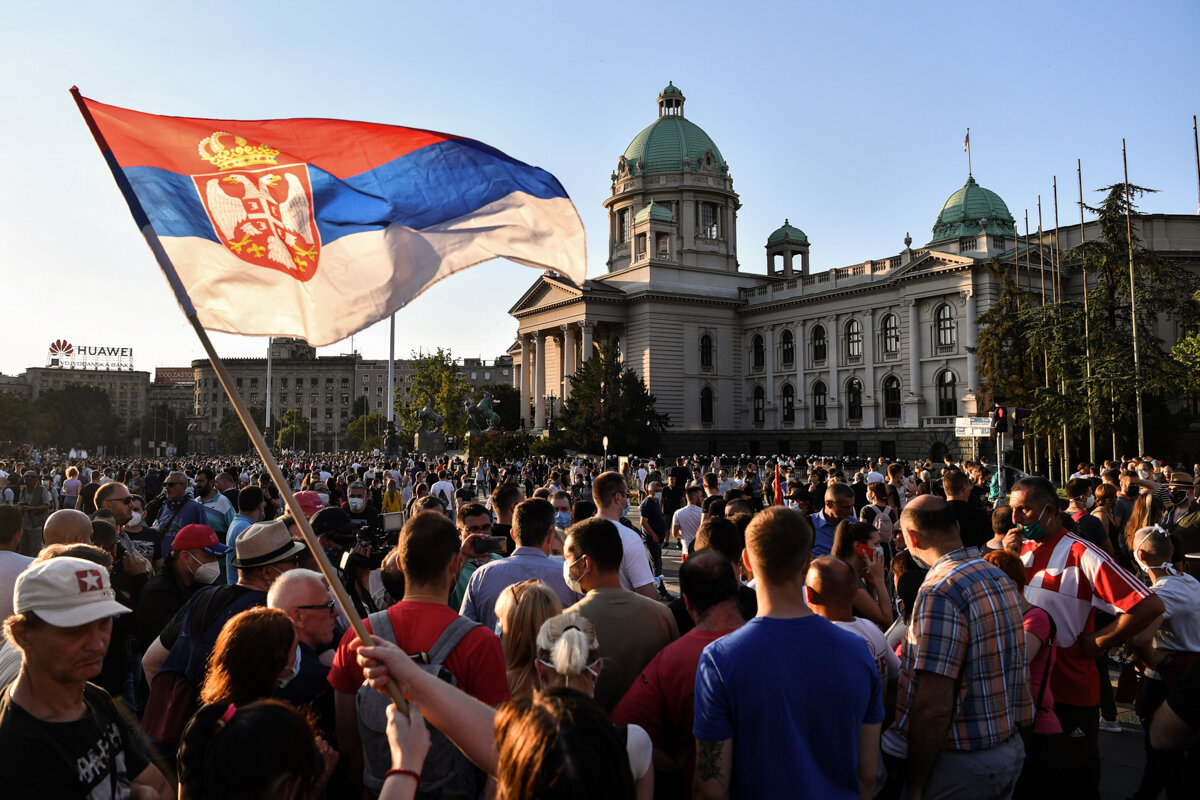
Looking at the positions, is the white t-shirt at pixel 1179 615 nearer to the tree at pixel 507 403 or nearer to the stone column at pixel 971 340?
the stone column at pixel 971 340

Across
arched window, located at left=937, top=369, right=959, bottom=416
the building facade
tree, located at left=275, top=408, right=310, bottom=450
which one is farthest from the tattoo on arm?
tree, located at left=275, top=408, right=310, bottom=450

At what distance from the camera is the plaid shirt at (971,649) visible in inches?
152

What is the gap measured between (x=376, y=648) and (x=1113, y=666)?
30.7ft

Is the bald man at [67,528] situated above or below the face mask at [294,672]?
above

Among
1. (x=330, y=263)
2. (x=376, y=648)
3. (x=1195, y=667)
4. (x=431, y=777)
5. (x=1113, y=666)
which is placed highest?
(x=330, y=263)

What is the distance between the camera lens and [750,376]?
68438 millimetres

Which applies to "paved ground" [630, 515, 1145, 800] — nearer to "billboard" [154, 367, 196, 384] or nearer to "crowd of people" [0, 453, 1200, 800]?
"crowd of people" [0, 453, 1200, 800]

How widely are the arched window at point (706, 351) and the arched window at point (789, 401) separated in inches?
237

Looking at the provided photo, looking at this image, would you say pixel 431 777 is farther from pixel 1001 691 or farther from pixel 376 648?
pixel 1001 691

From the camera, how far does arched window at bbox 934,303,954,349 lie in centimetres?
5394

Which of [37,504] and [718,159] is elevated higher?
[718,159]

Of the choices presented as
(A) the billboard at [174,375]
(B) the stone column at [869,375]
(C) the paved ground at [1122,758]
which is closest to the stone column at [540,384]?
(B) the stone column at [869,375]

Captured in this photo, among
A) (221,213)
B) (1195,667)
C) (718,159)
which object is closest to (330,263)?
(221,213)

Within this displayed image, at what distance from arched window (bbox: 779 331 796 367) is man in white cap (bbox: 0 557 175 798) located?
64.8 m
